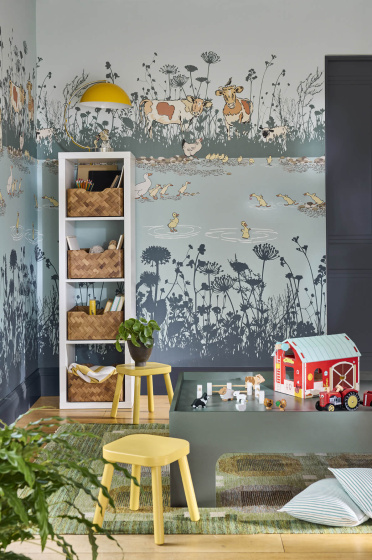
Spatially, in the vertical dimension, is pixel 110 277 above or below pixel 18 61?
below

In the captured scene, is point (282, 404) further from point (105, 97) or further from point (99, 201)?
point (105, 97)

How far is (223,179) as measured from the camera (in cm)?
485

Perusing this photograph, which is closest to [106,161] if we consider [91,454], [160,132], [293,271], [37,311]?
[160,132]

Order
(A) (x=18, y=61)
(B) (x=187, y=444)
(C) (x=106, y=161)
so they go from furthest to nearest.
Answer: (C) (x=106, y=161)
(A) (x=18, y=61)
(B) (x=187, y=444)

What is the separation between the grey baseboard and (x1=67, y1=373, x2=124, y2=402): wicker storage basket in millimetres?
282

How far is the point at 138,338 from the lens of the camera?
406 centimetres

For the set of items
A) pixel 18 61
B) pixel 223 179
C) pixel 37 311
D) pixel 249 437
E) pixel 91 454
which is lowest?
pixel 91 454

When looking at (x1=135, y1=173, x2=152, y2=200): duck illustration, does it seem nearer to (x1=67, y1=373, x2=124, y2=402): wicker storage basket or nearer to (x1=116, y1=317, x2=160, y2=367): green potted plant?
(x1=116, y1=317, x2=160, y2=367): green potted plant

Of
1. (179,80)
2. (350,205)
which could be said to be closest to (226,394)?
(350,205)

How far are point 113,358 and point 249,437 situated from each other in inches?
92.0

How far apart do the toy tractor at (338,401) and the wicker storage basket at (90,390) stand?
208cm

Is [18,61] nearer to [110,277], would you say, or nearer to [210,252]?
[110,277]

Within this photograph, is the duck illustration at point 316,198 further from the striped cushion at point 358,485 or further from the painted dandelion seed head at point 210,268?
the striped cushion at point 358,485

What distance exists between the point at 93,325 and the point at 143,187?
1.09 meters
